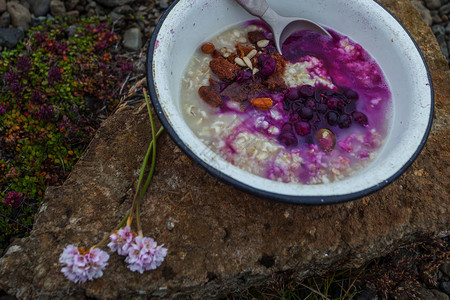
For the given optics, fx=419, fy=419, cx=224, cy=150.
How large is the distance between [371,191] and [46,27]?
2.37 m

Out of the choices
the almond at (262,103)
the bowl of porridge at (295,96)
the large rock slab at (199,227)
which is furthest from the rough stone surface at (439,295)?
the almond at (262,103)

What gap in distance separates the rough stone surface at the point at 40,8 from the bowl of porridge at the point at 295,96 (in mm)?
1459

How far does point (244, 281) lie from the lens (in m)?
1.85

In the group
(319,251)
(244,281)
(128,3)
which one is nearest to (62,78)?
(128,3)

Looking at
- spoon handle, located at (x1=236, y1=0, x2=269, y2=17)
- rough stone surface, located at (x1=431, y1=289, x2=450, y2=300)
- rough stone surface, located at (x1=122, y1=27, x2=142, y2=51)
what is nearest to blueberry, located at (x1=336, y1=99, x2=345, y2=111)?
spoon handle, located at (x1=236, y1=0, x2=269, y2=17)

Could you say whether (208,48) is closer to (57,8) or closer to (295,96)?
(295,96)

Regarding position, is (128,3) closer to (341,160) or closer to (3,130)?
(3,130)

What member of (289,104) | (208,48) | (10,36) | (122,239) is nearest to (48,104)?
(10,36)

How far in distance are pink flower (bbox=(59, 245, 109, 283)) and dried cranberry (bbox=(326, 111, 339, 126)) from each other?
110cm

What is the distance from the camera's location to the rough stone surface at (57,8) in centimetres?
291

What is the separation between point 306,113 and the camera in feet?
6.08

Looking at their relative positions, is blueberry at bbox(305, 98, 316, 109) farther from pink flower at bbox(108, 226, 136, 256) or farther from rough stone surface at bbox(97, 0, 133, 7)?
rough stone surface at bbox(97, 0, 133, 7)

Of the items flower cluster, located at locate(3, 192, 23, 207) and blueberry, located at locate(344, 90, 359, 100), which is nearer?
blueberry, located at locate(344, 90, 359, 100)

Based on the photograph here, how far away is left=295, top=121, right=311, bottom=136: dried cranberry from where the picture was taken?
6.02 feet
